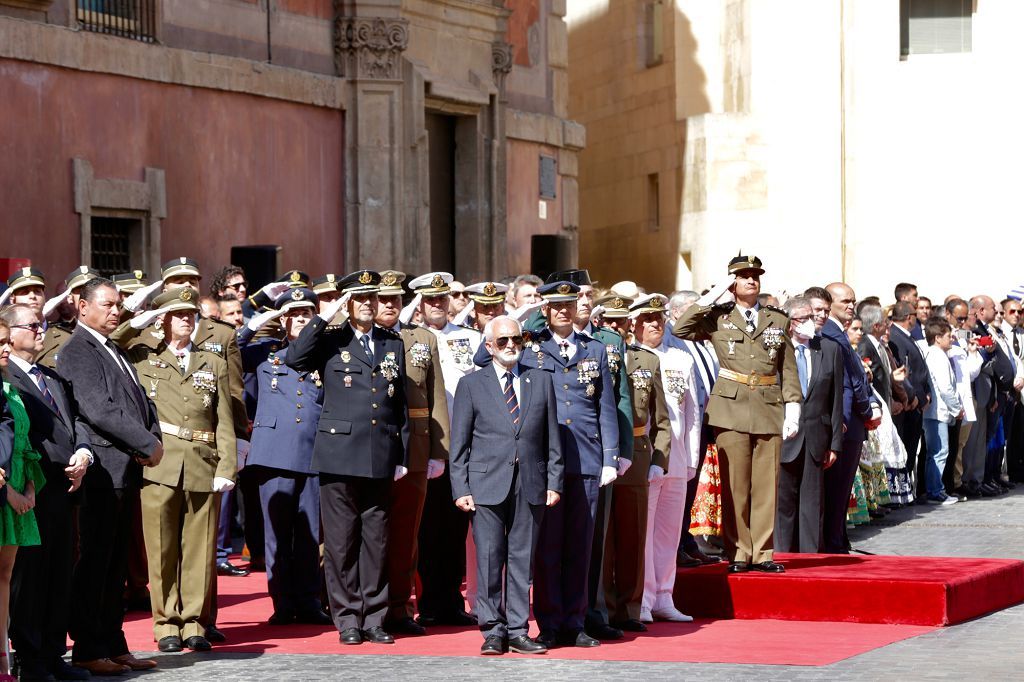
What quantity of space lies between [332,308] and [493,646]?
6.67 feet

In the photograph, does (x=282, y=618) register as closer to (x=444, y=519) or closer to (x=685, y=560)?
(x=444, y=519)

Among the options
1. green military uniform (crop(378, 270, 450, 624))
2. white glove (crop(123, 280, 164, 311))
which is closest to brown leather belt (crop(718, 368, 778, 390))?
green military uniform (crop(378, 270, 450, 624))

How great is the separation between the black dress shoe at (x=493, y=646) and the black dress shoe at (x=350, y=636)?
77cm

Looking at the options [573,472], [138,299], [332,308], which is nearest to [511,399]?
[573,472]

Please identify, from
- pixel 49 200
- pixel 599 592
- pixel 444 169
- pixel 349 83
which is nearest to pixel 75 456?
pixel 599 592

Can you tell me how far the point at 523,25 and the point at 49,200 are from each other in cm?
921

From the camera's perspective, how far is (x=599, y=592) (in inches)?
452

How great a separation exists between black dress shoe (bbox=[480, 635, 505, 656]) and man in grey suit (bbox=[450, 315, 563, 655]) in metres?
0.09

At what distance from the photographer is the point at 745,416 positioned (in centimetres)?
1227

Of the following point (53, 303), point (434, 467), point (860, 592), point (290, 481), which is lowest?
point (860, 592)

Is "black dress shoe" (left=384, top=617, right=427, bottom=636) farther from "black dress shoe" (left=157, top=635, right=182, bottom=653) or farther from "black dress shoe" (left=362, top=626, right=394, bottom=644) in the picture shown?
"black dress shoe" (left=157, top=635, right=182, bottom=653)

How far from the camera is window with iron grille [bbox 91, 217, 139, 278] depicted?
57.6 ft

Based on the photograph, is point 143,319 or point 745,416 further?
point 745,416

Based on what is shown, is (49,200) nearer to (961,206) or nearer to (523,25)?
(523,25)
